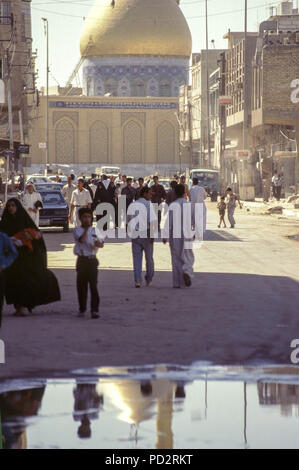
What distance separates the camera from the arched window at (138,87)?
3297 inches

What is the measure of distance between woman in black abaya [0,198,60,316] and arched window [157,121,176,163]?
74453 millimetres

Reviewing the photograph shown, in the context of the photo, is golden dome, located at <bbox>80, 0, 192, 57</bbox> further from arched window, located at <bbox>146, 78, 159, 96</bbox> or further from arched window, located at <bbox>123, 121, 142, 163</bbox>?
arched window, located at <bbox>123, 121, 142, 163</bbox>

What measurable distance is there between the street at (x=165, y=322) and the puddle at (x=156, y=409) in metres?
0.51

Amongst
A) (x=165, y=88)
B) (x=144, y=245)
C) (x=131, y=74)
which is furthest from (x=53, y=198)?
(x=165, y=88)

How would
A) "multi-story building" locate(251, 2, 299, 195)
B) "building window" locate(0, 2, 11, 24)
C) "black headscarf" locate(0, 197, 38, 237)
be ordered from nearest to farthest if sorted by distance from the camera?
"black headscarf" locate(0, 197, 38, 237) < "building window" locate(0, 2, 11, 24) < "multi-story building" locate(251, 2, 299, 195)

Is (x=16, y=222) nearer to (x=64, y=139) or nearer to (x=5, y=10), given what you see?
(x=5, y=10)

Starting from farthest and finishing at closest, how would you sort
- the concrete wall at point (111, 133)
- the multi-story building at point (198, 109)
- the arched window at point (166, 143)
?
1. the arched window at point (166, 143)
2. the concrete wall at point (111, 133)
3. the multi-story building at point (198, 109)

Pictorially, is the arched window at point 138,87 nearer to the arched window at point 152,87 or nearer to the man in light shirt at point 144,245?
the arched window at point 152,87

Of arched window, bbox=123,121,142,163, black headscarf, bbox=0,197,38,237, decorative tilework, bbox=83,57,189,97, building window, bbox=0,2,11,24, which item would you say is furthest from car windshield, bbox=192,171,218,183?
black headscarf, bbox=0,197,38,237

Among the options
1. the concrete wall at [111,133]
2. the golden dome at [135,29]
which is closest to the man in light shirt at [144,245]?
the golden dome at [135,29]

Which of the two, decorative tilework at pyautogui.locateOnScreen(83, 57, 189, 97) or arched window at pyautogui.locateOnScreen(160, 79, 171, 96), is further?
arched window at pyautogui.locateOnScreen(160, 79, 171, 96)

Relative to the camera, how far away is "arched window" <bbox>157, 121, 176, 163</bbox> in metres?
85.1

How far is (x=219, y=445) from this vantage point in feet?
17.4
